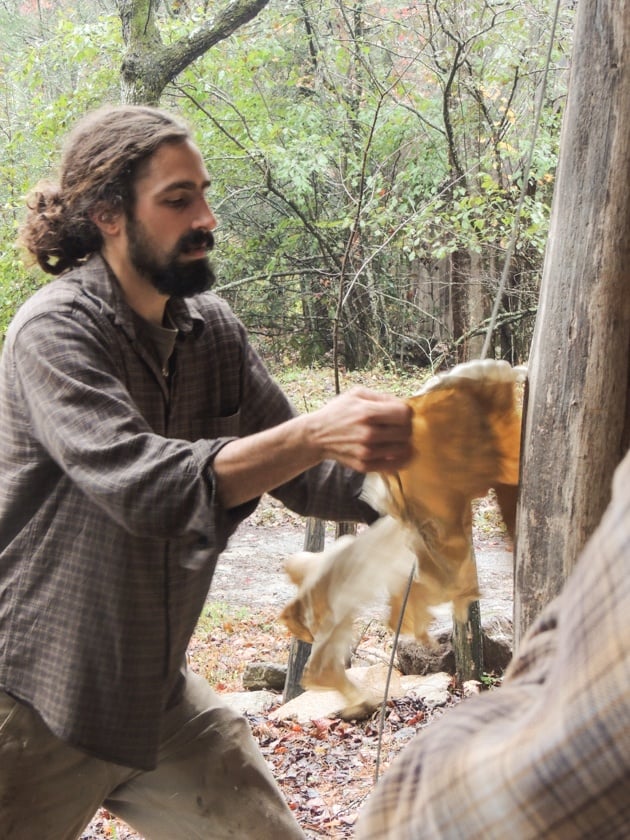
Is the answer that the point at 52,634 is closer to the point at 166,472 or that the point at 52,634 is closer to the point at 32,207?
the point at 166,472

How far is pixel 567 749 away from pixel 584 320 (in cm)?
144

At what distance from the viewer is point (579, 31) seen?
81.6 inches

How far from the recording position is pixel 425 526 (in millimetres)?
2166

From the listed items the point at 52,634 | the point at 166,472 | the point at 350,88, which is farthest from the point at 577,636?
the point at 350,88

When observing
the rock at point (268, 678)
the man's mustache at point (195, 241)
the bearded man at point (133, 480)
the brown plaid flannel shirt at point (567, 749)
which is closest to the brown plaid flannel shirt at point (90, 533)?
the bearded man at point (133, 480)

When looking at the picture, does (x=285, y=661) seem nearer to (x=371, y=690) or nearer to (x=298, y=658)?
(x=298, y=658)

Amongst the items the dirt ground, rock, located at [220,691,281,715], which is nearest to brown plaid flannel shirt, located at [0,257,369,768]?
the dirt ground

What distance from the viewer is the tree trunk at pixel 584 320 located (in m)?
2.00

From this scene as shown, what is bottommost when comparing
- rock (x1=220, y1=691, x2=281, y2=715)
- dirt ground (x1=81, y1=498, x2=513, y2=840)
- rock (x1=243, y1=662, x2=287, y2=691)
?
rock (x1=243, y1=662, x2=287, y2=691)

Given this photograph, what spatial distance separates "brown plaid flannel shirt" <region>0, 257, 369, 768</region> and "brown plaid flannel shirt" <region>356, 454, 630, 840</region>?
1.21 metres

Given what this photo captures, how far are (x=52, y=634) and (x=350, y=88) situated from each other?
31.4ft

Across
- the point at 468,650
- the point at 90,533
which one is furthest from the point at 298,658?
the point at 90,533

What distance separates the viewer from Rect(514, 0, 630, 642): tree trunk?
200 centimetres

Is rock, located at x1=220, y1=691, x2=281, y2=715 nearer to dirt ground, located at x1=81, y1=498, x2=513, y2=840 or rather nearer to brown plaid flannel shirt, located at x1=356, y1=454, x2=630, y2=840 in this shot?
dirt ground, located at x1=81, y1=498, x2=513, y2=840
